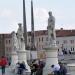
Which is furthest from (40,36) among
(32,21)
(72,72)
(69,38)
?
(72,72)

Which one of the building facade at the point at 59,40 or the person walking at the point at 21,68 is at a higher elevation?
the building facade at the point at 59,40

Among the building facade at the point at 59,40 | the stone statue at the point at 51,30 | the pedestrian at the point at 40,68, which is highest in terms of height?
the building facade at the point at 59,40

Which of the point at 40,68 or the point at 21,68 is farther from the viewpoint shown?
the point at 21,68

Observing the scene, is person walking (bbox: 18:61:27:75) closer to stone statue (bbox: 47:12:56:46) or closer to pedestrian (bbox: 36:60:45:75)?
pedestrian (bbox: 36:60:45:75)

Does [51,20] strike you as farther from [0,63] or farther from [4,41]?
[4,41]

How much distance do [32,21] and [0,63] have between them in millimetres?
25793

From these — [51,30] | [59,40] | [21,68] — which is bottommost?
[21,68]

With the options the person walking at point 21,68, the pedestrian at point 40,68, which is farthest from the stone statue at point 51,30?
the person walking at point 21,68

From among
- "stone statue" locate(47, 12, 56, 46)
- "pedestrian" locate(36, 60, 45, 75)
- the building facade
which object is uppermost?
the building facade

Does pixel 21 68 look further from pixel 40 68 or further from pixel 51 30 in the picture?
pixel 51 30

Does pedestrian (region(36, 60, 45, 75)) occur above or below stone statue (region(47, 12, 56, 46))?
below

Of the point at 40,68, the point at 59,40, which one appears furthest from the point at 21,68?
the point at 59,40

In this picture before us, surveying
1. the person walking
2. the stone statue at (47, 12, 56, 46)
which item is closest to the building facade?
the person walking

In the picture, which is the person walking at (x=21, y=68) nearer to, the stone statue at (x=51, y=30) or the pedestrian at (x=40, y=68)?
the pedestrian at (x=40, y=68)
